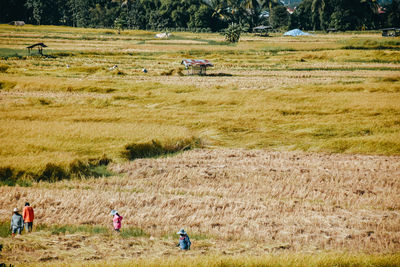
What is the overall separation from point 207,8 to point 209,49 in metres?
44.8

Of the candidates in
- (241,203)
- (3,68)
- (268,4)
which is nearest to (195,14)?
(268,4)

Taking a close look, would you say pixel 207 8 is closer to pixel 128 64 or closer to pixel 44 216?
pixel 128 64

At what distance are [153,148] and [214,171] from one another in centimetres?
358

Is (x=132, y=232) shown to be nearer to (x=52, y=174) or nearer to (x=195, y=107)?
(x=52, y=174)

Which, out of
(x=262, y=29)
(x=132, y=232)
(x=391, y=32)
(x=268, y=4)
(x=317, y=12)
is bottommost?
(x=132, y=232)

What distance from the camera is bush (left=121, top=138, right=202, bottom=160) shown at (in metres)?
17.1

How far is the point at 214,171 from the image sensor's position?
1535cm

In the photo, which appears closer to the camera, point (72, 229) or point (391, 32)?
point (72, 229)

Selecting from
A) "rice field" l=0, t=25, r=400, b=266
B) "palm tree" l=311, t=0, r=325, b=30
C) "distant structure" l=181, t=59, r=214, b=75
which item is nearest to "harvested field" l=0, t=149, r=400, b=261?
"rice field" l=0, t=25, r=400, b=266

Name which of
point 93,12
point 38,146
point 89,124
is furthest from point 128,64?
point 93,12

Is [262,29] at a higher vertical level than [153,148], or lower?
higher

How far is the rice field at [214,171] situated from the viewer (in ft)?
30.7

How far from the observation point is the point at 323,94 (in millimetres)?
30203

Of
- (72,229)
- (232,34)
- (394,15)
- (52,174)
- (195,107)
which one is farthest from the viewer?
(394,15)
